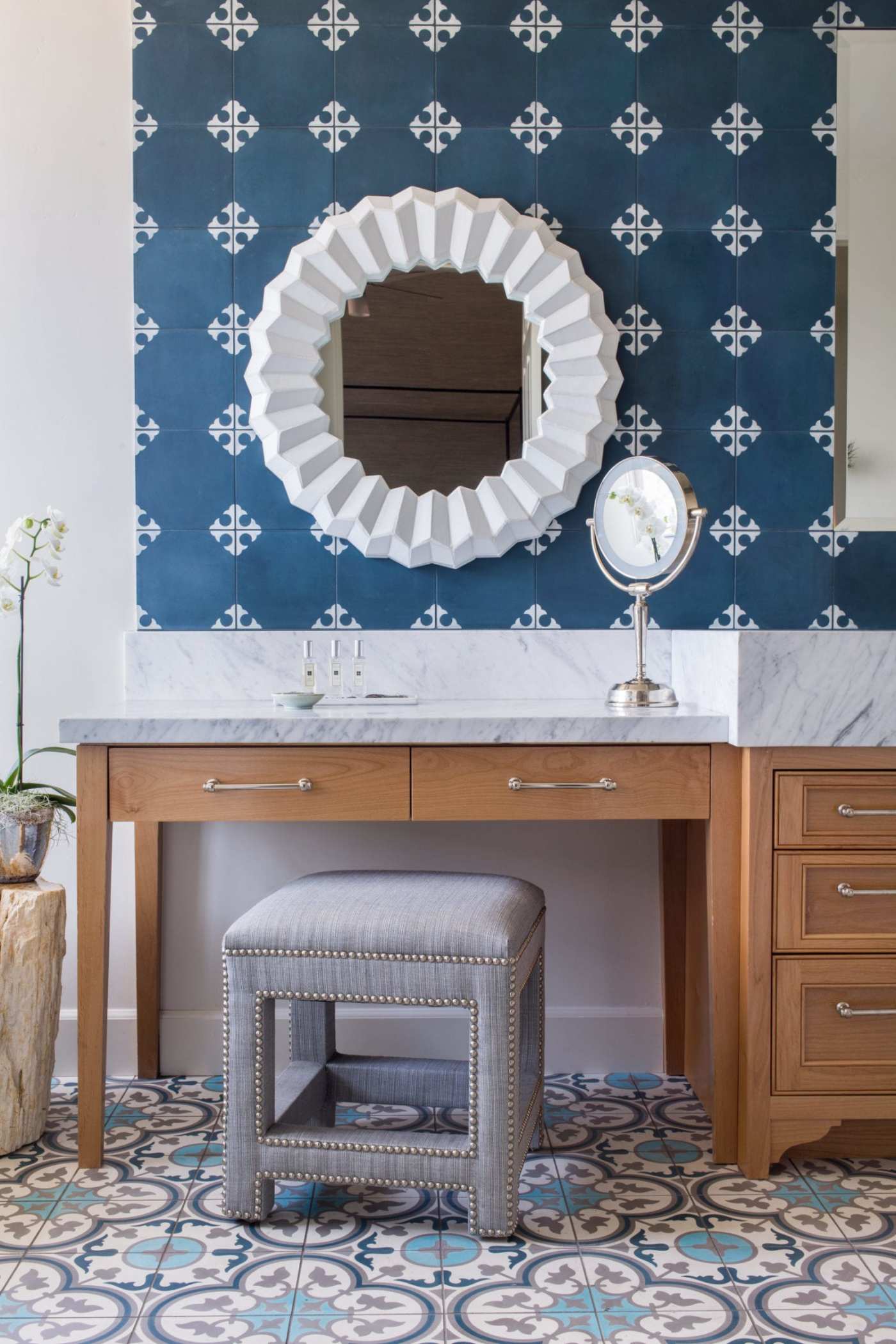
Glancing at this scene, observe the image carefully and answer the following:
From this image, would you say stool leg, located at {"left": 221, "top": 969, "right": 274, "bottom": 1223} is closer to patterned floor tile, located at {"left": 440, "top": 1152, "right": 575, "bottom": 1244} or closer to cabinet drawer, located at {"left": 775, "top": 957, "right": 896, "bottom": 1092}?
patterned floor tile, located at {"left": 440, "top": 1152, "right": 575, "bottom": 1244}

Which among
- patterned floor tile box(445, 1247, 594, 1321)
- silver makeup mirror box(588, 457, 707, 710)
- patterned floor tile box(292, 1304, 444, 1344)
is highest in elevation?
silver makeup mirror box(588, 457, 707, 710)

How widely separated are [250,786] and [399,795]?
0.85 feet

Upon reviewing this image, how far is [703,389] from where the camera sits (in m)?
2.52

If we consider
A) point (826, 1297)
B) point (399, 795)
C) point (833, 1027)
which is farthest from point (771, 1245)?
point (399, 795)

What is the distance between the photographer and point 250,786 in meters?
1.98

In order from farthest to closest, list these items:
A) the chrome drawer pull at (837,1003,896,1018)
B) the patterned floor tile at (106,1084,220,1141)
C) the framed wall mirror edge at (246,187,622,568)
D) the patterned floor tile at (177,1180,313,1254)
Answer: the framed wall mirror edge at (246,187,622,568)
the patterned floor tile at (106,1084,220,1141)
the chrome drawer pull at (837,1003,896,1018)
the patterned floor tile at (177,1180,313,1254)

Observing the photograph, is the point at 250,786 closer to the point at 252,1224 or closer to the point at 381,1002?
the point at 381,1002

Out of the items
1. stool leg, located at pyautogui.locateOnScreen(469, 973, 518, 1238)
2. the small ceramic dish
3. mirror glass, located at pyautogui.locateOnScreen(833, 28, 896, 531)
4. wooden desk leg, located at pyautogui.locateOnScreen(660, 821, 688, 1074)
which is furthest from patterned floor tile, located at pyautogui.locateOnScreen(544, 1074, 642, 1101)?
mirror glass, located at pyautogui.locateOnScreen(833, 28, 896, 531)

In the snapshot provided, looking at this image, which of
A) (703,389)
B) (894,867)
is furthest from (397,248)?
(894,867)

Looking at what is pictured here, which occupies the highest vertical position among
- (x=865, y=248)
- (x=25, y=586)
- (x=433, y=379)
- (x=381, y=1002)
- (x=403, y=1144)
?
(x=865, y=248)

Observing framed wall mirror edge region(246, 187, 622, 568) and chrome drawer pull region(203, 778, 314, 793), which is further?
framed wall mirror edge region(246, 187, 622, 568)

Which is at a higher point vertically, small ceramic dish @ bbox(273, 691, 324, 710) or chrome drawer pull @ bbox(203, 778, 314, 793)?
small ceramic dish @ bbox(273, 691, 324, 710)

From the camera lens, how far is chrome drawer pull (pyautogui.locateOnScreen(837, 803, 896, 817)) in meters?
1.96

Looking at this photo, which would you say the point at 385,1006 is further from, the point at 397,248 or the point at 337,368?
the point at 397,248
